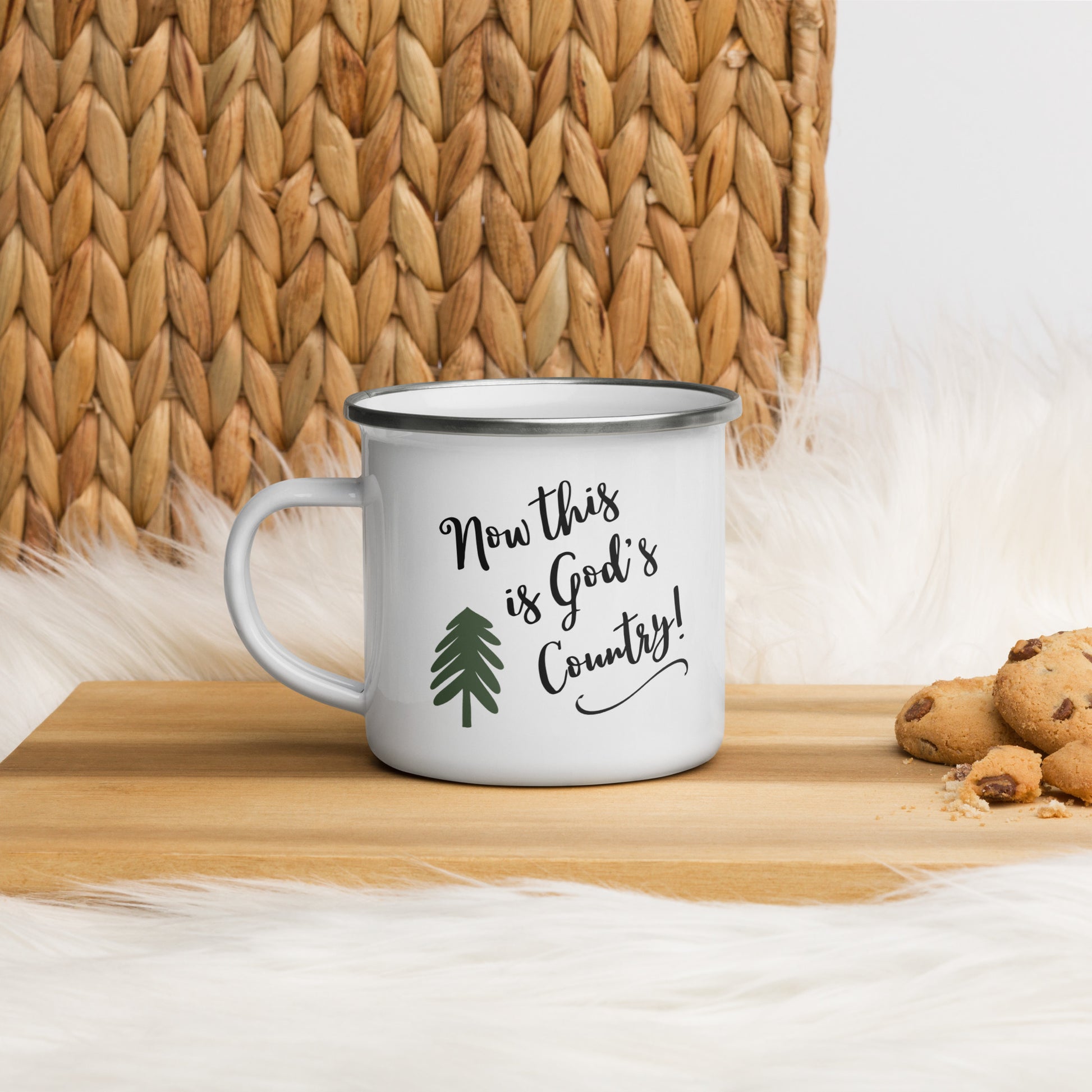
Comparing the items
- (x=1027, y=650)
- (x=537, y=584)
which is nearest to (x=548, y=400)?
(x=537, y=584)

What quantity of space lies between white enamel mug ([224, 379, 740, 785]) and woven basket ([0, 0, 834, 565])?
302 millimetres

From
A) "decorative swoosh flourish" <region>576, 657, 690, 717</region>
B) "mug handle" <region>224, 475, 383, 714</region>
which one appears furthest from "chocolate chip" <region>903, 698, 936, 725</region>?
"mug handle" <region>224, 475, 383, 714</region>

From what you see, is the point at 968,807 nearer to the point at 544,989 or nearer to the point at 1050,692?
the point at 1050,692

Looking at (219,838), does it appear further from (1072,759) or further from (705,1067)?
(1072,759)

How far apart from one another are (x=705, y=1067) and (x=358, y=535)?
45cm

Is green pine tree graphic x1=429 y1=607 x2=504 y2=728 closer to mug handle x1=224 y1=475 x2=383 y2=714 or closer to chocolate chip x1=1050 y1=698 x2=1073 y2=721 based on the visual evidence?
mug handle x1=224 y1=475 x2=383 y2=714

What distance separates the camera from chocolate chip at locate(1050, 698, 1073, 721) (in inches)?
19.8

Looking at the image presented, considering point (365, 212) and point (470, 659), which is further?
point (365, 212)

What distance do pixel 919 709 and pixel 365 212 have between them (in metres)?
0.44

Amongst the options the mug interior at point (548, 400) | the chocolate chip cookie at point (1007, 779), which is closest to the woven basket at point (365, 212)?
the mug interior at point (548, 400)

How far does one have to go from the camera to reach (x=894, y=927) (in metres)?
0.42

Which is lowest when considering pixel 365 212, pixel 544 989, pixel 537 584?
pixel 544 989

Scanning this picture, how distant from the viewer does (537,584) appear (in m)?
0.49

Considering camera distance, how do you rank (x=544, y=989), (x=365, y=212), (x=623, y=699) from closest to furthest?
(x=544, y=989)
(x=623, y=699)
(x=365, y=212)
